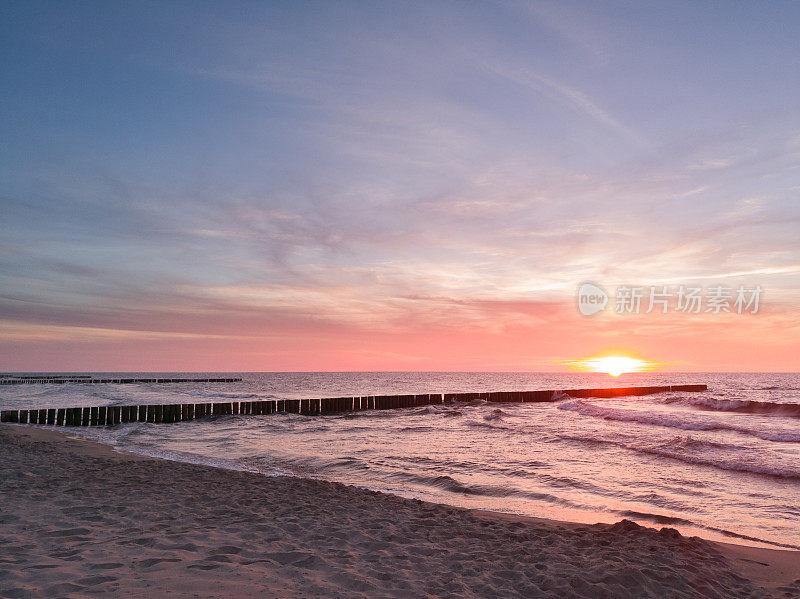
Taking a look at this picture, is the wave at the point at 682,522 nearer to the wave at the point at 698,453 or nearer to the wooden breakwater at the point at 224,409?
the wave at the point at 698,453

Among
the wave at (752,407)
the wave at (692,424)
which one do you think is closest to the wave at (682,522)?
the wave at (692,424)

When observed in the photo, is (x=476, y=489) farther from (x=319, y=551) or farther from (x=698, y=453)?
(x=698, y=453)

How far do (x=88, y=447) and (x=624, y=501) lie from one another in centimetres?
1457

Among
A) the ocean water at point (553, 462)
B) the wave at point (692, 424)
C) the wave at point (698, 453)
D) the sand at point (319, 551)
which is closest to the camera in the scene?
the sand at point (319, 551)

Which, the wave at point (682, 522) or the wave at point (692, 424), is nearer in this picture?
the wave at point (682, 522)

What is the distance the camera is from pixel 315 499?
29.6 ft

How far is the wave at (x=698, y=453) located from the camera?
533 inches

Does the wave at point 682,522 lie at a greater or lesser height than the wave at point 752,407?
greater

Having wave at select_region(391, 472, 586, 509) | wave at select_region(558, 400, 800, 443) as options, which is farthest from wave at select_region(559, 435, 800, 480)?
wave at select_region(391, 472, 586, 509)

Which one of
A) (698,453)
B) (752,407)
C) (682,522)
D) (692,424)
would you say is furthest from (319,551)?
(752,407)

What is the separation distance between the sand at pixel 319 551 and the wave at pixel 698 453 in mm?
7355

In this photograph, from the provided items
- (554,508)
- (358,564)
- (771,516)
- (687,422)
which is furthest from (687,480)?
(687,422)

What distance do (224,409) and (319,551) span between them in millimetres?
27817

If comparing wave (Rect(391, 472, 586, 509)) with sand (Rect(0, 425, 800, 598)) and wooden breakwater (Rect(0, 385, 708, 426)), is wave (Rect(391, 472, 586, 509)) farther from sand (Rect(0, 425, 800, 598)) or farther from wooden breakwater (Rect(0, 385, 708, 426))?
wooden breakwater (Rect(0, 385, 708, 426))
